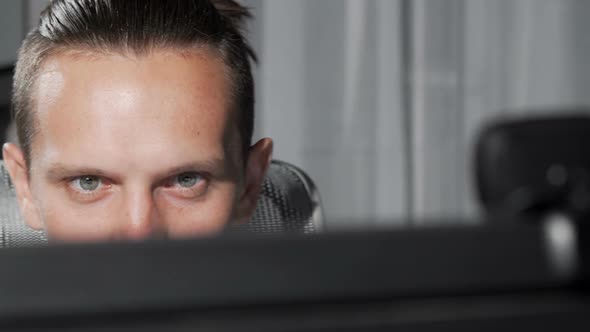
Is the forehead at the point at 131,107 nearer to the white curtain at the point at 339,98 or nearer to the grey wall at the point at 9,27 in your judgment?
the grey wall at the point at 9,27

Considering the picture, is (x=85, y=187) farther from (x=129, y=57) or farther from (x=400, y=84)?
(x=400, y=84)

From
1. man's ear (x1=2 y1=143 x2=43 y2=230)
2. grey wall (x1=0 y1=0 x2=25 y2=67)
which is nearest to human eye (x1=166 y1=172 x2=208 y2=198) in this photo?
man's ear (x1=2 y1=143 x2=43 y2=230)

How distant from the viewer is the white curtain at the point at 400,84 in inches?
88.9

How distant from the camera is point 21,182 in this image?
936mm

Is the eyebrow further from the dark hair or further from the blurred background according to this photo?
the blurred background

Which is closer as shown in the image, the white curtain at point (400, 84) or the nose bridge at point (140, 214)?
the nose bridge at point (140, 214)

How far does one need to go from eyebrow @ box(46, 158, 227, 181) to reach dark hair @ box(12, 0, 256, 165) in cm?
6

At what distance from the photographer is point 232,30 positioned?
1.07 metres

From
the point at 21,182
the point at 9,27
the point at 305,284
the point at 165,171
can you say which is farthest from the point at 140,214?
the point at 9,27

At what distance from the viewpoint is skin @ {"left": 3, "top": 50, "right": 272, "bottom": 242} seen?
83 centimetres

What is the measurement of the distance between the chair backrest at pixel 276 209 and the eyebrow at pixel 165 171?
0.08 metres

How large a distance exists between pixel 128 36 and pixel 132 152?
0.63 ft

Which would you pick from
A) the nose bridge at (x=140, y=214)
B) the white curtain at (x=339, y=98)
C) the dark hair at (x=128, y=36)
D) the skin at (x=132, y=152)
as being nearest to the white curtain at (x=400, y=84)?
the white curtain at (x=339, y=98)

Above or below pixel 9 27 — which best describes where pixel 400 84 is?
below
